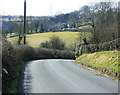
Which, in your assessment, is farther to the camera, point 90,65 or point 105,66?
point 90,65

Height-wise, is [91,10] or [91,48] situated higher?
[91,10]

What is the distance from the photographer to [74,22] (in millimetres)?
120688

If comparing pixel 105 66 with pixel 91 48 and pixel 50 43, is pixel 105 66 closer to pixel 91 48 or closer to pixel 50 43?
pixel 91 48

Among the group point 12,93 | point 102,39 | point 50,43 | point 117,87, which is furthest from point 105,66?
point 50,43

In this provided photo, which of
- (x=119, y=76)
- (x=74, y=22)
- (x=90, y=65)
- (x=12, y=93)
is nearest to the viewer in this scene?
(x=12, y=93)

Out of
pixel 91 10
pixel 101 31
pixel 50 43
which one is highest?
pixel 91 10

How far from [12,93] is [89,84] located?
401 centimetres

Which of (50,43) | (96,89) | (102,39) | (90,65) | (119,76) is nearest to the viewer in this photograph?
(96,89)

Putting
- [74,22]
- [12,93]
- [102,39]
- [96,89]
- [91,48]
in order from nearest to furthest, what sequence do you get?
[12,93] < [96,89] < [91,48] < [102,39] < [74,22]

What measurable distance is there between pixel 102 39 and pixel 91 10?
25.0 meters

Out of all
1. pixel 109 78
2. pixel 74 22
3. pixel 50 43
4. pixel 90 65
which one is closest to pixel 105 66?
pixel 109 78

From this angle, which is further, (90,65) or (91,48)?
(91,48)

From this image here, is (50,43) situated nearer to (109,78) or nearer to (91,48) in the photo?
(91,48)

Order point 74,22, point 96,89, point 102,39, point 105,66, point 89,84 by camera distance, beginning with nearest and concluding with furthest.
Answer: point 96,89
point 89,84
point 105,66
point 102,39
point 74,22
